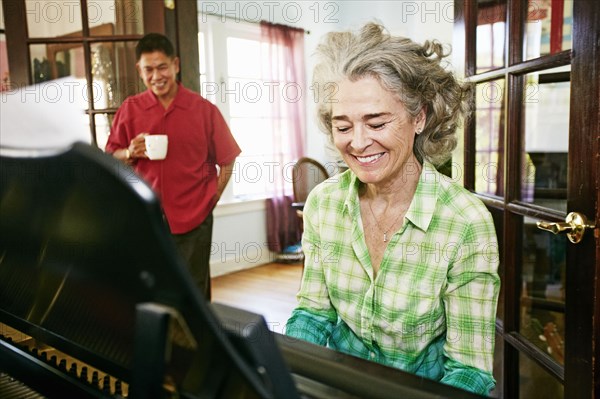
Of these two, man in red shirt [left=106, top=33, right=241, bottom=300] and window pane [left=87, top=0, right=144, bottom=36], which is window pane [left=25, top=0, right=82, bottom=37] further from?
man in red shirt [left=106, top=33, right=241, bottom=300]

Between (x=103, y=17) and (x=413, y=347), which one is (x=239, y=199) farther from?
(x=413, y=347)

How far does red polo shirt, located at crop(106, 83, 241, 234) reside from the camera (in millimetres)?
2475

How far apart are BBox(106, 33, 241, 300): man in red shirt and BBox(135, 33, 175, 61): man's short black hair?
3 cm

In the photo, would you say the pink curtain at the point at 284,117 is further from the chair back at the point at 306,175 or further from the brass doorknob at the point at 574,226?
the brass doorknob at the point at 574,226

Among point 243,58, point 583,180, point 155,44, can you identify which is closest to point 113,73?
point 155,44

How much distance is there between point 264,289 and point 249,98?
170 centimetres

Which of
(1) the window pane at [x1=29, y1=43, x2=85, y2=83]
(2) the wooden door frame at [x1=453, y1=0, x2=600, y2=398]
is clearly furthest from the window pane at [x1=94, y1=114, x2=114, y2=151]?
(2) the wooden door frame at [x1=453, y1=0, x2=600, y2=398]

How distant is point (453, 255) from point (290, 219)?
13.4 feet

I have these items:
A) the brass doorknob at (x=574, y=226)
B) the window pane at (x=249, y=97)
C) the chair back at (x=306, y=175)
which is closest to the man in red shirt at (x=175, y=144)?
the chair back at (x=306, y=175)

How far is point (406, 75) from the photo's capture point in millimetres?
1108

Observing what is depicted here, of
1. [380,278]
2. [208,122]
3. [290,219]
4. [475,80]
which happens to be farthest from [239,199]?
[380,278]

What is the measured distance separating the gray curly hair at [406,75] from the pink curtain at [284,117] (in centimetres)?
368

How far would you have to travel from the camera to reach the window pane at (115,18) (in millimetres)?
2408

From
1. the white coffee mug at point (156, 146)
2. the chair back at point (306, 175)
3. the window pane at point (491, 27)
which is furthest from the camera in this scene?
the chair back at point (306, 175)
